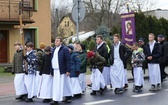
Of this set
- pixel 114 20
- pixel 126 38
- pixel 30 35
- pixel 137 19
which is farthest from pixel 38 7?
pixel 114 20

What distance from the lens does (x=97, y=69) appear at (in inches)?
497

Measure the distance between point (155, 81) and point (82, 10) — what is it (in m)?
3.77

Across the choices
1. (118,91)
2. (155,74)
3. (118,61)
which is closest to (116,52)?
(118,61)

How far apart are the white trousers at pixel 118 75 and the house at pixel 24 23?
12.7m

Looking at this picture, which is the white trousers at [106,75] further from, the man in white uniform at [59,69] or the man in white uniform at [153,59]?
the man in white uniform at [59,69]

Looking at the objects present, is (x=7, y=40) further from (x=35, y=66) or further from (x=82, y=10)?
(x=35, y=66)

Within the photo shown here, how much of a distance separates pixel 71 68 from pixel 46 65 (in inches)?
41.5

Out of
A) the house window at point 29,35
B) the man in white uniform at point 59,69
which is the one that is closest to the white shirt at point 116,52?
the man in white uniform at point 59,69

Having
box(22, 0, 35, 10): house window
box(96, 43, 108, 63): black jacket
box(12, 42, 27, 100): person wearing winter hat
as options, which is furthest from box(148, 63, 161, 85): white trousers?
box(22, 0, 35, 10): house window

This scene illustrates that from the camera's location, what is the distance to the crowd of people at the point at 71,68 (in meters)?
10.7

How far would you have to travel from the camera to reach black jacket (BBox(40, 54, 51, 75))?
431 inches

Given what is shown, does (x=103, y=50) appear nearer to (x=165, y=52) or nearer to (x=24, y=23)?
(x=165, y=52)

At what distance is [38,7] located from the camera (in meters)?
26.9

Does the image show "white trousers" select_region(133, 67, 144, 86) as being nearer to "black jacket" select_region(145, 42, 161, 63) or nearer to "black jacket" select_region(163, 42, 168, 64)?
"black jacket" select_region(145, 42, 161, 63)
